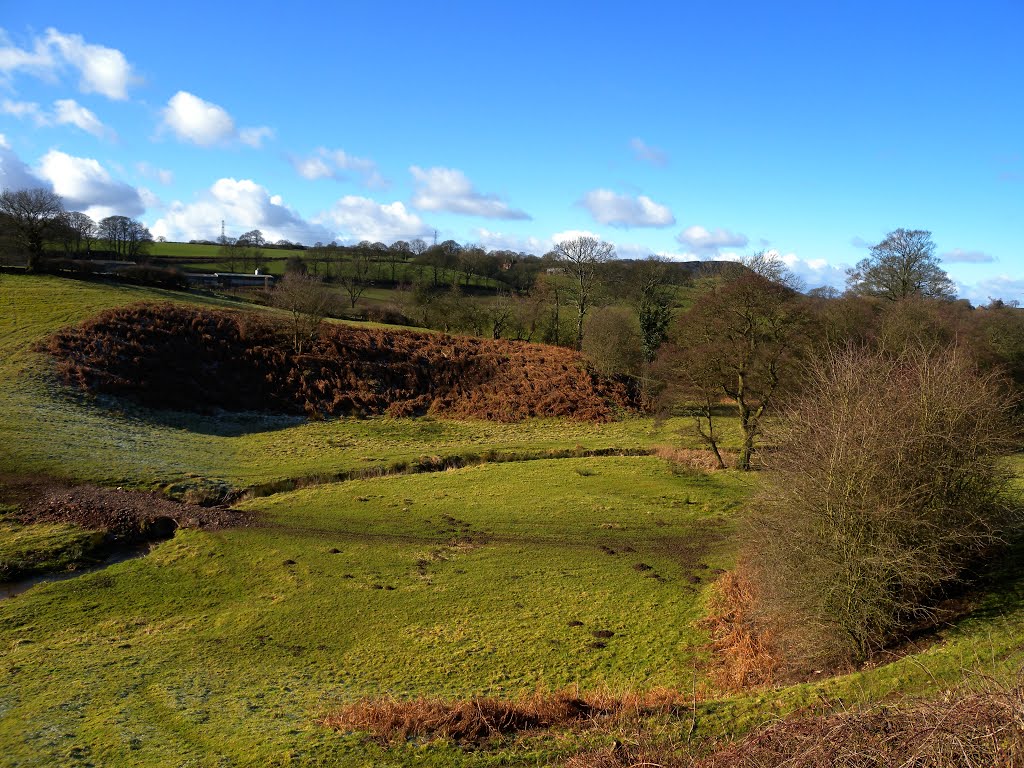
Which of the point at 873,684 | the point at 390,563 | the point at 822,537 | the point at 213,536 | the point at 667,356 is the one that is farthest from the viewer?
the point at 667,356

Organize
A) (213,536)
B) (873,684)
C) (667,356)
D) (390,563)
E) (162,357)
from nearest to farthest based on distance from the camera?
(873,684) < (390,563) < (213,536) < (667,356) < (162,357)

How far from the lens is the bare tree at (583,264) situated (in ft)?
234

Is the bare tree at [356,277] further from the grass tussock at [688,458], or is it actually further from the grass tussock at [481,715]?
the grass tussock at [481,715]

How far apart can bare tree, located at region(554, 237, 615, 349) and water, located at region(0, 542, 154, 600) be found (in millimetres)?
52951

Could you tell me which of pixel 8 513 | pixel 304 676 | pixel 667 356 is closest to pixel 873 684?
pixel 304 676

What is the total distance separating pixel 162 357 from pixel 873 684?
47911 millimetres

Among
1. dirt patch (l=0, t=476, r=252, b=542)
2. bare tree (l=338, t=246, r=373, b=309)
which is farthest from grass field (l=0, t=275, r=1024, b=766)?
bare tree (l=338, t=246, r=373, b=309)

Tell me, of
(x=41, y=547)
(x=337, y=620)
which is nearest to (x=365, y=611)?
(x=337, y=620)

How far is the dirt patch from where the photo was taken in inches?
958

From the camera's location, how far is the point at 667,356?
3669 cm

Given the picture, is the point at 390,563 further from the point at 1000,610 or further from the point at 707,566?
the point at 1000,610

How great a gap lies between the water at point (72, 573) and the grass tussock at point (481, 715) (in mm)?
14033

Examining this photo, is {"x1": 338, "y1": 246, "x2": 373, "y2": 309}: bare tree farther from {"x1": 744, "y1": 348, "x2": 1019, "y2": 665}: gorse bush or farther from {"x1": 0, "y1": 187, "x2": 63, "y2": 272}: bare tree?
{"x1": 744, "y1": 348, "x2": 1019, "y2": 665}: gorse bush

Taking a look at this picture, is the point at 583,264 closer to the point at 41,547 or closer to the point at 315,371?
the point at 315,371
